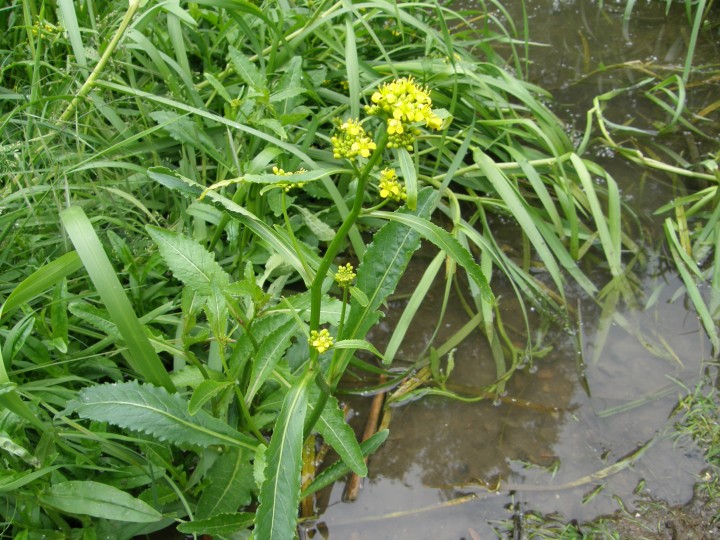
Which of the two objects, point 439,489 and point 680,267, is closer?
point 439,489

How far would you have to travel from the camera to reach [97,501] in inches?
69.0

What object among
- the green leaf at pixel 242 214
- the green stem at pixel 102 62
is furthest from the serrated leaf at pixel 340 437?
the green stem at pixel 102 62

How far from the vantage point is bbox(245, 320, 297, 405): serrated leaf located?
5.89 ft

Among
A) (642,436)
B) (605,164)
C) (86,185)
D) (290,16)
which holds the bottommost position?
(642,436)

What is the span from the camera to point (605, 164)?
3.28 metres

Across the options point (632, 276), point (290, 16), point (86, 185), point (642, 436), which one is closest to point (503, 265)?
point (632, 276)

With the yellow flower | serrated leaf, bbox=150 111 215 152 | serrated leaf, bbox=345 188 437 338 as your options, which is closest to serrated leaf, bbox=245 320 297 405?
serrated leaf, bbox=345 188 437 338

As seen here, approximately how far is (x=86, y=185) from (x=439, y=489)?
1573 mm

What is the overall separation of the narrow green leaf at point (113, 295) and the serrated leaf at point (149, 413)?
6cm

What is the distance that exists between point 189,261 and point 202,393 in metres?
0.39

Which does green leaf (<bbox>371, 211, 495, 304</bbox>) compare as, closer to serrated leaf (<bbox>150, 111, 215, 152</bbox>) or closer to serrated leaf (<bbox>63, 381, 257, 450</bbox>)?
serrated leaf (<bbox>63, 381, 257, 450</bbox>)

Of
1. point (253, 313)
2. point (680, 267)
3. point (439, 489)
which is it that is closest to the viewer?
point (253, 313)

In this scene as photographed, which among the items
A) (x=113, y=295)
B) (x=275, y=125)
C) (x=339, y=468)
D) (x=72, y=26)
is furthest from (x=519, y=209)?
(x=72, y=26)

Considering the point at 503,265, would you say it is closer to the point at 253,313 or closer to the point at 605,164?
the point at 605,164
